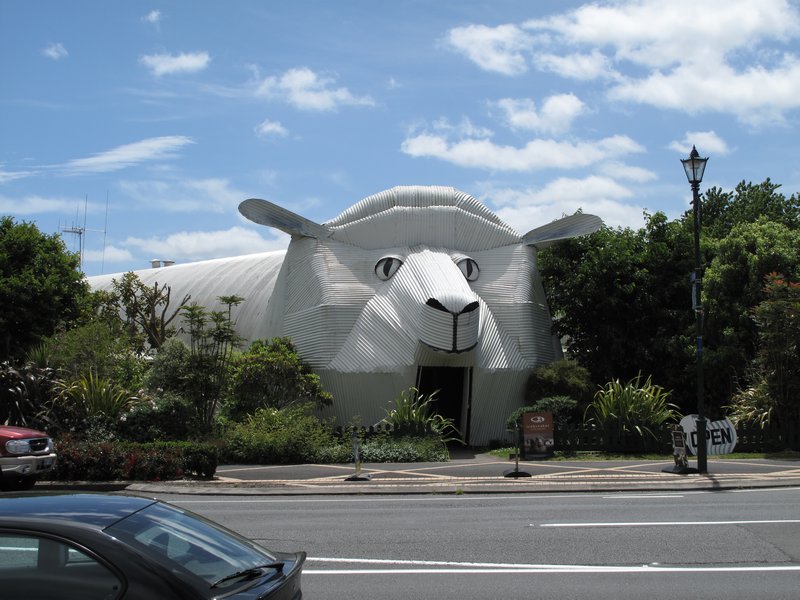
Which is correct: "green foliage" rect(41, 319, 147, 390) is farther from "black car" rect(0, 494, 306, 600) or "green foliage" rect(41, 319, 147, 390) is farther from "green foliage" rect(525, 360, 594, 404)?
"black car" rect(0, 494, 306, 600)

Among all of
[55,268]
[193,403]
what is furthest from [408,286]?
[55,268]

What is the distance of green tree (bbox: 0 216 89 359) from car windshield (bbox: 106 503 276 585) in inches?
983

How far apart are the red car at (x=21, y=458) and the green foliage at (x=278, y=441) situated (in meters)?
6.61

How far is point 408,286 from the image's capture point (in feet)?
80.9

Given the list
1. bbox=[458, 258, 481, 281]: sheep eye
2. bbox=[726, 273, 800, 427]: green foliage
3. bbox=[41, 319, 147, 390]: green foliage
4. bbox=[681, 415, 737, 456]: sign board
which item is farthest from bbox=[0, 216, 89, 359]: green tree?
bbox=[726, 273, 800, 427]: green foliage

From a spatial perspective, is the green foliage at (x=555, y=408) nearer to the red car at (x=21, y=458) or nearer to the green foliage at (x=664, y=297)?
the green foliage at (x=664, y=297)

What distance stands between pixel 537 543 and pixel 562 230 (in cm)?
1817

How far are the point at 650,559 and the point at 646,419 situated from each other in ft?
47.4

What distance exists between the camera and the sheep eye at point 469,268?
2588cm

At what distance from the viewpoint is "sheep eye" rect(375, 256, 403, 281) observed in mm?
25688

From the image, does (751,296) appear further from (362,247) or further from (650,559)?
(650,559)

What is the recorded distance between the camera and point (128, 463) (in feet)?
58.0

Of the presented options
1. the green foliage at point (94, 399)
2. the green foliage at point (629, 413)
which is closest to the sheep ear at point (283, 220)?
the green foliage at point (94, 399)

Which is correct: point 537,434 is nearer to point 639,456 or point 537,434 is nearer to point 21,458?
point 639,456
